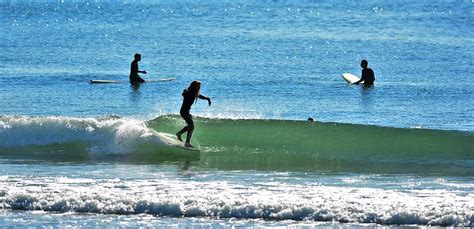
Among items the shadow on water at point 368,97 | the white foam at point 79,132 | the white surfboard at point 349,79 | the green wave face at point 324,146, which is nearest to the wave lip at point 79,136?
the white foam at point 79,132

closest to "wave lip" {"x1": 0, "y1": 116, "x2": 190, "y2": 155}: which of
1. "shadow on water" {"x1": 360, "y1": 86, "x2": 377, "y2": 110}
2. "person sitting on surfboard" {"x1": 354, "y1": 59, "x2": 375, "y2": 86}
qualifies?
"shadow on water" {"x1": 360, "y1": 86, "x2": 377, "y2": 110}

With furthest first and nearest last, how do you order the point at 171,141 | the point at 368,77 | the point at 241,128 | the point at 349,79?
the point at 349,79, the point at 368,77, the point at 241,128, the point at 171,141

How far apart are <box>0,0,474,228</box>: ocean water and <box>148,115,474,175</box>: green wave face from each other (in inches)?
1.9

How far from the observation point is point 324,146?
79.5ft

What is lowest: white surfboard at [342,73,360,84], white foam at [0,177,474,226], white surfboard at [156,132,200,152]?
white foam at [0,177,474,226]

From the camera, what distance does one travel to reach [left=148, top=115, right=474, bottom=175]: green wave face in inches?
868

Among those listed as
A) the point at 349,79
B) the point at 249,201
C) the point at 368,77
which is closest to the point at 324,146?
the point at 249,201

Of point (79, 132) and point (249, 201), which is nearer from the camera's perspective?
point (249, 201)

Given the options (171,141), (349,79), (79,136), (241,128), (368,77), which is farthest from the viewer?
(349,79)

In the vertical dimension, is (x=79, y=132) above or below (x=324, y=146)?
below

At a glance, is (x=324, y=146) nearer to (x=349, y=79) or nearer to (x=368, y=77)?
(x=368, y=77)

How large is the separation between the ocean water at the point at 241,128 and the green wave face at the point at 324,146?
49 mm

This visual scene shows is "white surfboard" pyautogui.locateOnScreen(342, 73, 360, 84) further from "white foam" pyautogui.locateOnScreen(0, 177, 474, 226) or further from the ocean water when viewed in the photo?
"white foam" pyautogui.locateOnScreen(0, 177, 474, 226)

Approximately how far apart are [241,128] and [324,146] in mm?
2406
